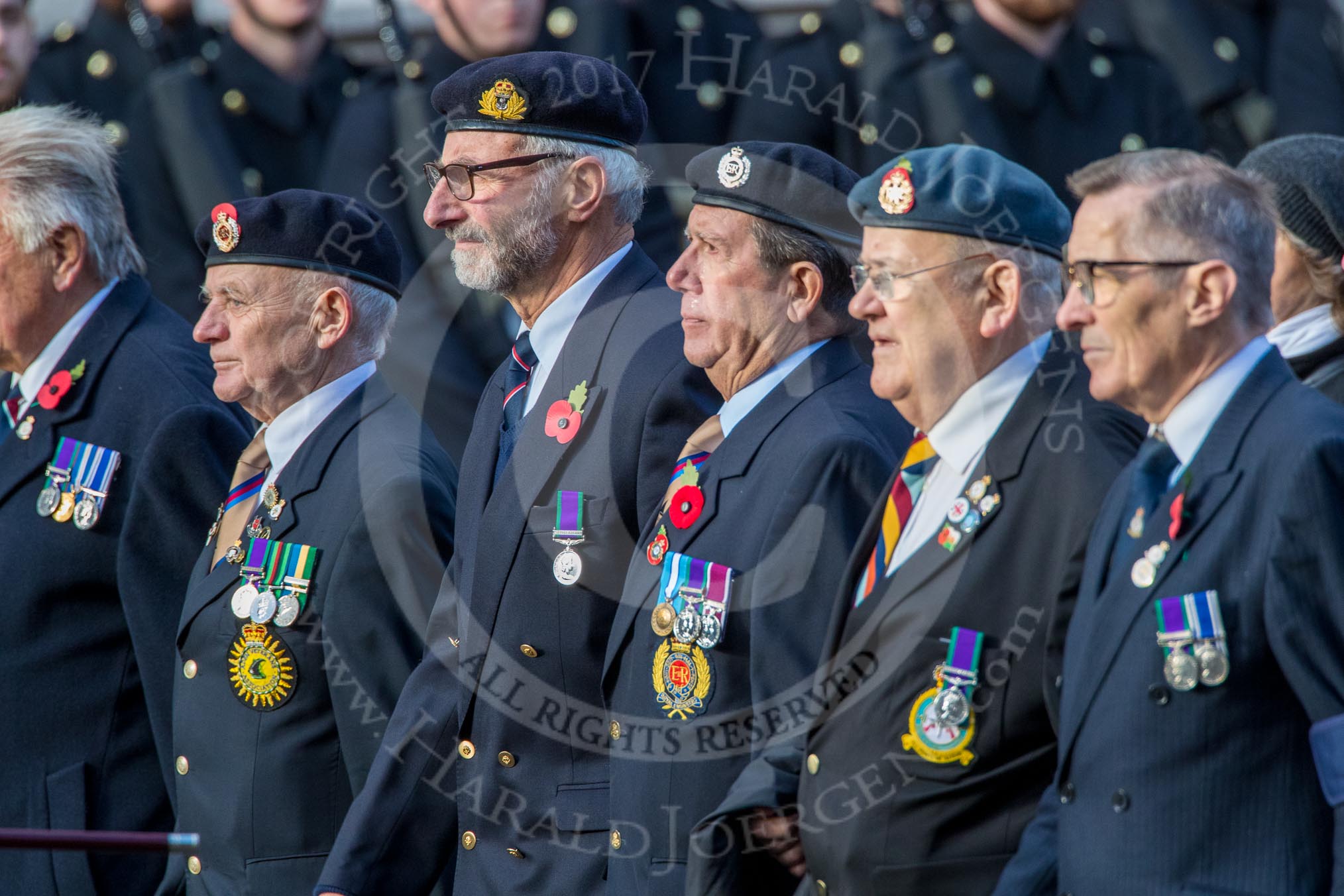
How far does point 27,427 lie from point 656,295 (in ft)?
5.52

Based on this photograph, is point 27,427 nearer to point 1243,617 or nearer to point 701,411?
point 701,411

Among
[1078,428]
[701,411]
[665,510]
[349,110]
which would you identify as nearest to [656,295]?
[701,411]

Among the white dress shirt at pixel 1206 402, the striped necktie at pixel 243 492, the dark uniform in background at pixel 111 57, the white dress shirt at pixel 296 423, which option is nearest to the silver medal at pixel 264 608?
the striped necktie at pixel 243 492

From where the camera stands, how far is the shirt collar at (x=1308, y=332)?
367cm

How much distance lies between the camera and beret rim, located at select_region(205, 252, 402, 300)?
14.3 feet

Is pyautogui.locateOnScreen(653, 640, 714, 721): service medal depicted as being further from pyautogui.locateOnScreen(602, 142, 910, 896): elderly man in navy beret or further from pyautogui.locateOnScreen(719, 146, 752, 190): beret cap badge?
pyautogui.locateOnScreen(719, 146, 752, 190): beret cap badge

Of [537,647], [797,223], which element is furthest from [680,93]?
[537,647]

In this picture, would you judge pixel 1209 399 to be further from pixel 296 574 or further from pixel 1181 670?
pixel 296 574

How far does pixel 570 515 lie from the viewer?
12.3 ft

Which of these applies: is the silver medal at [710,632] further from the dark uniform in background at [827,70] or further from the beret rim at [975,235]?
the dark uniform in background at [827,70]

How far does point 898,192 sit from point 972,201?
13 cm

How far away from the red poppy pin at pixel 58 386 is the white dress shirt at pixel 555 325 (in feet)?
4.16

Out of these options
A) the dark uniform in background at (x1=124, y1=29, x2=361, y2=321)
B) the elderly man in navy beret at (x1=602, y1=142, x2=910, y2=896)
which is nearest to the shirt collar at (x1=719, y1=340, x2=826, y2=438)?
the elderly man in navy beret at (x1=602, y1=142, x2=910, y2=896)

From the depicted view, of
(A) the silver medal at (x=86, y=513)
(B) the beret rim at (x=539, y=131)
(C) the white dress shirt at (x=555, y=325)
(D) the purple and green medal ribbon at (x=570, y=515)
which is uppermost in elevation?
(B) the beret rim at (x=539, y=131)
